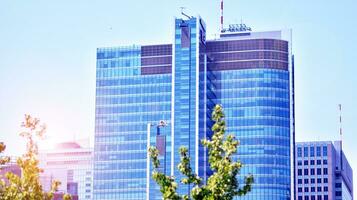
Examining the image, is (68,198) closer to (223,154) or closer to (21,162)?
(21,162)

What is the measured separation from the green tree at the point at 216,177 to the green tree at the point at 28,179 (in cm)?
465

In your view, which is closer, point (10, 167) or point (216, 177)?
point (216, 177)

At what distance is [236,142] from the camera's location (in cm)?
4122

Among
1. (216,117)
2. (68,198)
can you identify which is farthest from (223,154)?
(68,198)

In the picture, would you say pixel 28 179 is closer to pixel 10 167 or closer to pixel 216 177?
pixel 216 177

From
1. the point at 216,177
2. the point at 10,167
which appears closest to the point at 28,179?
the point at 216,177

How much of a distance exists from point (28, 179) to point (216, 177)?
7.59 m

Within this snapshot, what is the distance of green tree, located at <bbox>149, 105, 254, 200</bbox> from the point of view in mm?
39781

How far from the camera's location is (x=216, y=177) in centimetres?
4003

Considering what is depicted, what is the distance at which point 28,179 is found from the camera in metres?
41.3

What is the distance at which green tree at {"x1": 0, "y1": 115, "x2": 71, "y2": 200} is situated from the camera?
40844 millimetres

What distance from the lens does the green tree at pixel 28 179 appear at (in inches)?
1608

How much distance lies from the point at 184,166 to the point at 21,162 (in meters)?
6.80

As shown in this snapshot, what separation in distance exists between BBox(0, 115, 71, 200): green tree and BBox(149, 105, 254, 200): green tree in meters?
4.65
